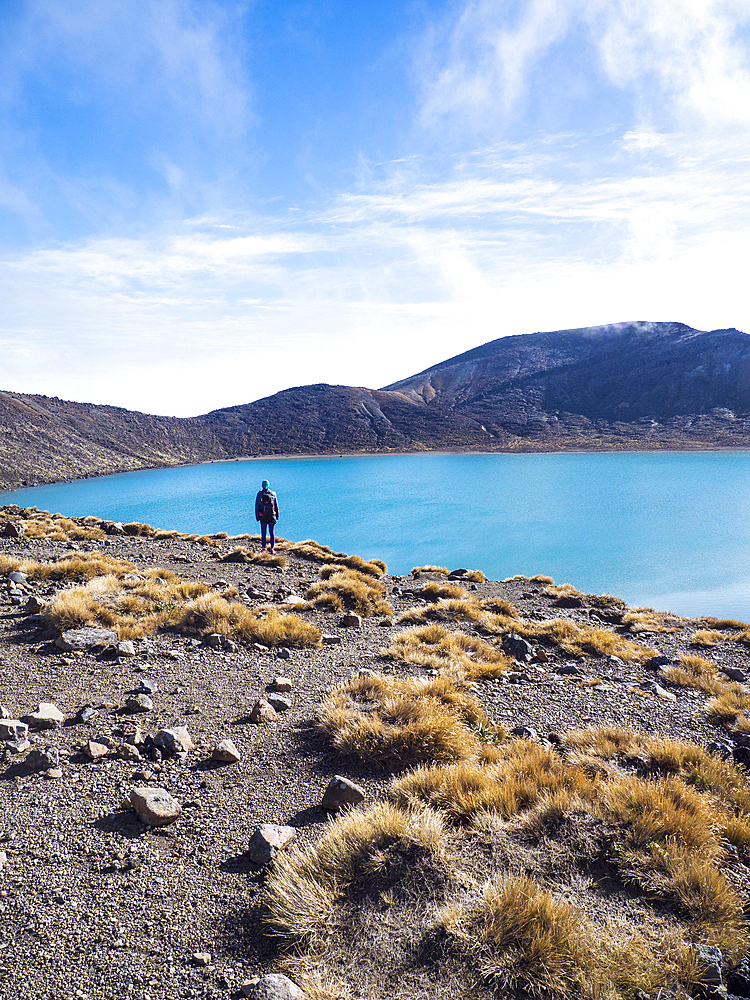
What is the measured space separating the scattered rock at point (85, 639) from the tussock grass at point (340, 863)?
4.69 m

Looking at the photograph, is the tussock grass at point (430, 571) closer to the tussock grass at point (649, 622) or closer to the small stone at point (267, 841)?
the tussock grass at point (649, 622)

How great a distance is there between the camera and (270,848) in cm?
332

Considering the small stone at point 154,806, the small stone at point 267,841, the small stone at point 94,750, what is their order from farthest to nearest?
the small stone at point 94,750
the small stone at point 154,806
the small stone at point 267,841

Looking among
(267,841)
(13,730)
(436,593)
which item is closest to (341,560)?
(436,593)

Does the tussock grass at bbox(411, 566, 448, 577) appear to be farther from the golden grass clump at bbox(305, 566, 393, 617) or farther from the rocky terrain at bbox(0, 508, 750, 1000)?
the rocky terrain at bbox(0, 508, 750, 1000)

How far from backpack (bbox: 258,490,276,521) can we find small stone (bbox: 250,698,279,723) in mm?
10943

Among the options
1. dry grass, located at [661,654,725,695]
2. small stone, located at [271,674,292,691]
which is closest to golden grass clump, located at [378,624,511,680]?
small stone, located at [271,674,292,691]

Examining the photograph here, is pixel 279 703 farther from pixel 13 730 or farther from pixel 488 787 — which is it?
pixel 488 787

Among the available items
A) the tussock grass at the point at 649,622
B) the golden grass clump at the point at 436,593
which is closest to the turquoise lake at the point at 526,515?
the tussock grass at the point at 649,622

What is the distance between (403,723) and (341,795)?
4.01 feet

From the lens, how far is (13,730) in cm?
451

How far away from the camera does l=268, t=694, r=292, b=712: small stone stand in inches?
224

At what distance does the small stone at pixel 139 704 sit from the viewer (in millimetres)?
5287

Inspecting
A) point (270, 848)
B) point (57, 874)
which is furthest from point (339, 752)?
point (57, 874)
